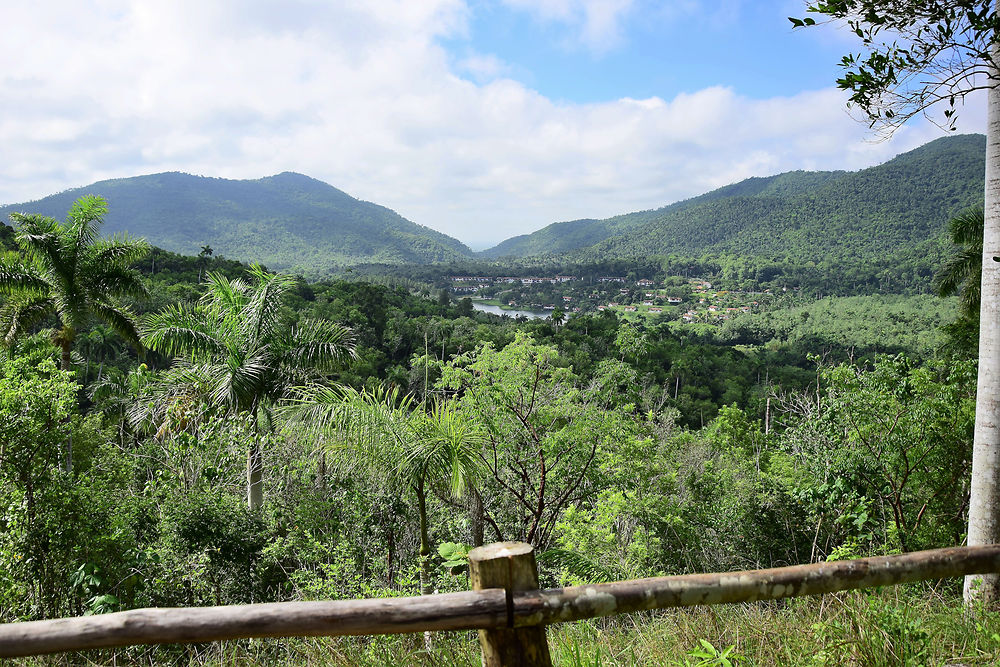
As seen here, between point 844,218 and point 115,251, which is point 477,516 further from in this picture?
point 844,218

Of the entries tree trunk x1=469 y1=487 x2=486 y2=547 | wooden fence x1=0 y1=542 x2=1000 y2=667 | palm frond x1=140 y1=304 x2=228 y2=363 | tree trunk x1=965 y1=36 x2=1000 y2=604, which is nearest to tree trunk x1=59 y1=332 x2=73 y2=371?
palm frond x1=140 y1=304 x2=228 y2=363

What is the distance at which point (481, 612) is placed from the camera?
1866mm

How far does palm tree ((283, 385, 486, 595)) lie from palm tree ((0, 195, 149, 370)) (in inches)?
478

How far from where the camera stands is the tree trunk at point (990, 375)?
366cm

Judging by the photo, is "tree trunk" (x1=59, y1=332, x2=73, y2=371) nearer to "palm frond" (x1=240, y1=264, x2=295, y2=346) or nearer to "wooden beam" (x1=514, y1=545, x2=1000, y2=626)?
"palm frond" (x1=240, y1=264, x2=295, y2=346)

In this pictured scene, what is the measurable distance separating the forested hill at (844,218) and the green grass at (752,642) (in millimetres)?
133834

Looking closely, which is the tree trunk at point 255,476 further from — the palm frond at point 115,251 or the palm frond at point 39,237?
the palm frond at point 39,237

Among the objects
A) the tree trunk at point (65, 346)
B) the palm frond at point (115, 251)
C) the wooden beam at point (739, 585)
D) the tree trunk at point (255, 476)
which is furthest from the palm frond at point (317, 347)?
the wooden beam at point (739, 585)

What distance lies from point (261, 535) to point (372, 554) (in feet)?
5.87

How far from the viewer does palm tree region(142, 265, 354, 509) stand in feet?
35.6

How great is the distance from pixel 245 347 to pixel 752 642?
35.4ft

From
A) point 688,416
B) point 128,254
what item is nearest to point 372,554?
point 128,254

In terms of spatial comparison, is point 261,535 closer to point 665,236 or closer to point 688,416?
point 688,416

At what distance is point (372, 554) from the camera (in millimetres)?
9406
